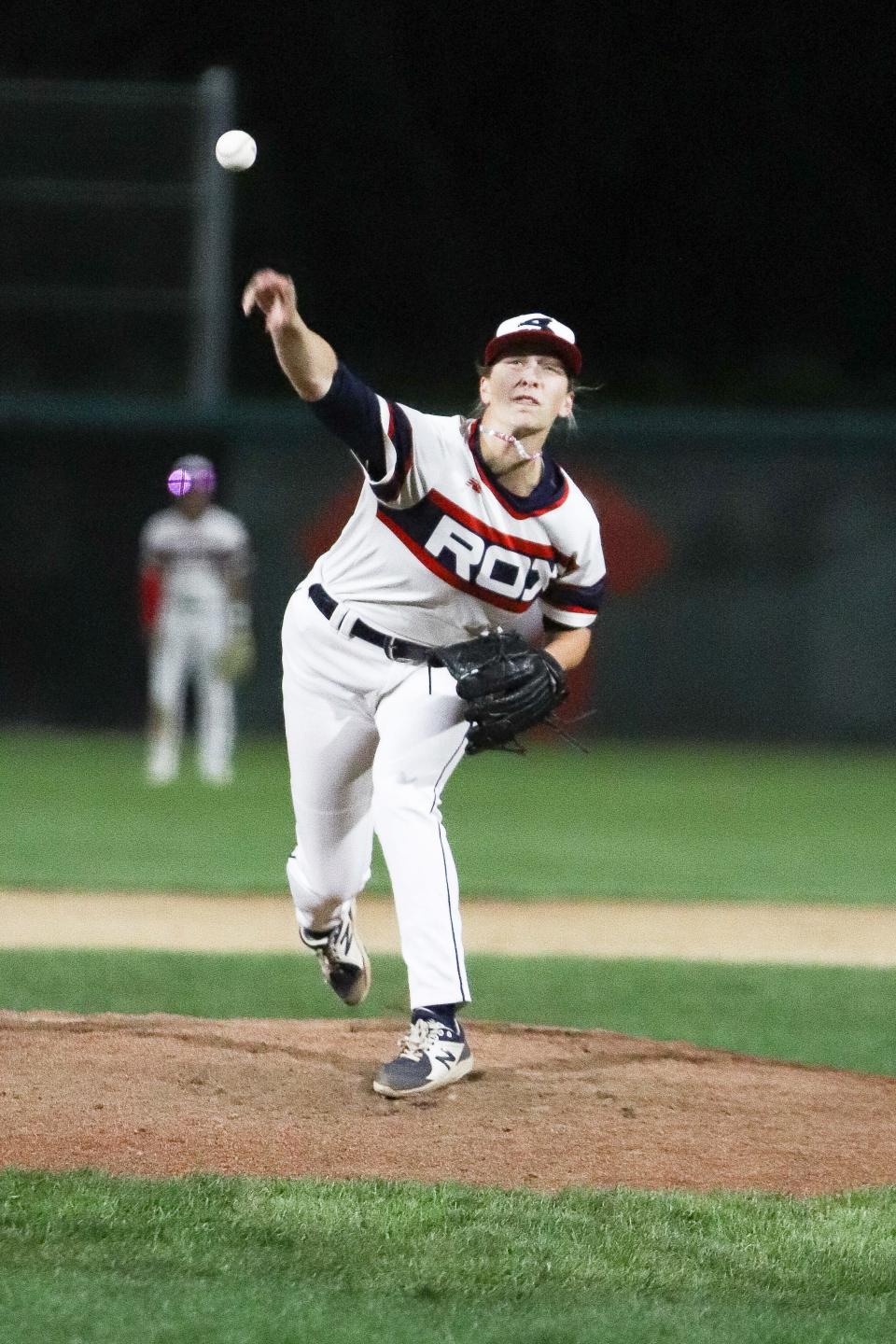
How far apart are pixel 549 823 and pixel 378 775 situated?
22.8 feet

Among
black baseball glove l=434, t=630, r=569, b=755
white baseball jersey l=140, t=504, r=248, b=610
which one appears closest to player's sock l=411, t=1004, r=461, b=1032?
black baseball glove l=434, t=630, r=569, b=755

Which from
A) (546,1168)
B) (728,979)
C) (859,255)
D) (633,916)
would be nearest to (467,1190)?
(546,1168)

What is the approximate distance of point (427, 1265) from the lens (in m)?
3.48

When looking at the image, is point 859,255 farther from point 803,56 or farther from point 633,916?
point 633,916

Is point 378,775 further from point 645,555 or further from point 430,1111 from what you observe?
point 645,555

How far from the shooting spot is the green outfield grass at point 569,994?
607cm

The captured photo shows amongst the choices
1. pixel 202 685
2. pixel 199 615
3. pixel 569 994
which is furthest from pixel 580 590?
pixel 202 685

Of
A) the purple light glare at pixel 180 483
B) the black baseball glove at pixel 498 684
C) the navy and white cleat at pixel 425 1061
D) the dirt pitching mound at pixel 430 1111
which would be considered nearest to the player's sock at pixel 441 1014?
the navy and white cleat at pixel 425 1061

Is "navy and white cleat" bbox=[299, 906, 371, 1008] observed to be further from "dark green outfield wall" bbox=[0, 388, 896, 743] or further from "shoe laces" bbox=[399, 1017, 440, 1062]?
"dark green outfield wall" bbox=[0, 388, 896, 743]

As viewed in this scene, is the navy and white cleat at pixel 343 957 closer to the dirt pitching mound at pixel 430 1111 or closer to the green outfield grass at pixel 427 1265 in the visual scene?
the dirt pitching mound at pixel 430 1111

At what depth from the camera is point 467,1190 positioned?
12.8ft

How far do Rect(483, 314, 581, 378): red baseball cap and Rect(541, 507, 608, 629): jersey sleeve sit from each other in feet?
1.29

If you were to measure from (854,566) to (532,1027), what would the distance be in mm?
10755

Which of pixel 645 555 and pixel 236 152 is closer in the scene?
pixel 236 152
